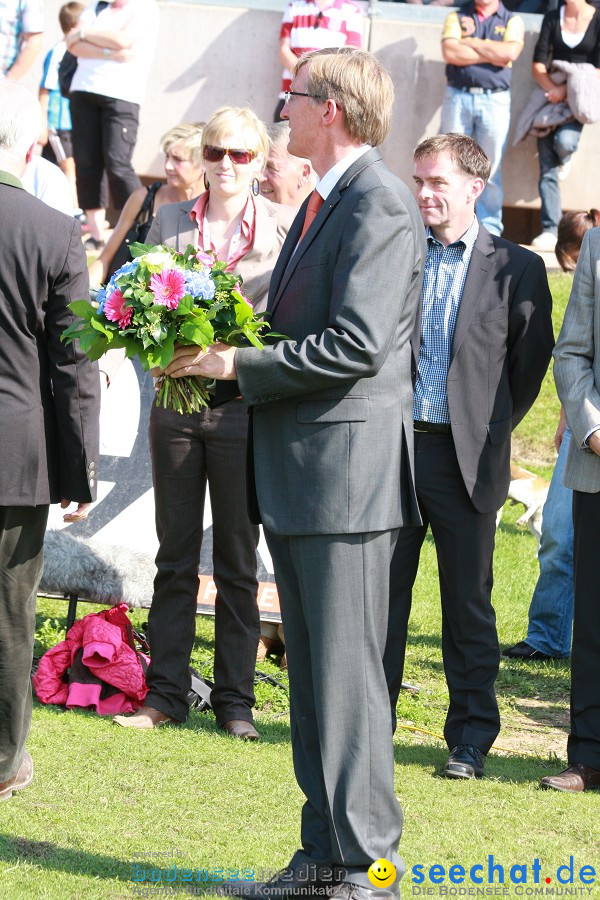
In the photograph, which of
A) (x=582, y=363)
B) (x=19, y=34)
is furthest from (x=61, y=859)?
(x=19, y=34)

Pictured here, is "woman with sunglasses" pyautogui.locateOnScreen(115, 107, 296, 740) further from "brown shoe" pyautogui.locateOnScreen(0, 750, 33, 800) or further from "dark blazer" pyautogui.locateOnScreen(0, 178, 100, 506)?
"dark blazer" pyautogui.locateOnScreen(0, 178, 100, 506)

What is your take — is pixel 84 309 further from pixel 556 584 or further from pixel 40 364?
pixel 556 584

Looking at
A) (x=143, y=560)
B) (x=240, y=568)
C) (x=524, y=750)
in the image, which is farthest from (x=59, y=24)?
(x=524, y=750)

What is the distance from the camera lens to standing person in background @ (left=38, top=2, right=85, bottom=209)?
11594 mm

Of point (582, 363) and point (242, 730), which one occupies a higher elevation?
point (582, 363)

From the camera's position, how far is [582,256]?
4.85 m

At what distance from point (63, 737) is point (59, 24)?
9213mm

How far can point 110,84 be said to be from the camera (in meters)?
10.3

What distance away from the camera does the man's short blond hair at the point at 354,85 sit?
134 inches

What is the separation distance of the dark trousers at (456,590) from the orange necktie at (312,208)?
62.1 inches

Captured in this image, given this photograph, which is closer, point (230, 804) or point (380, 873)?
point (380, 873)

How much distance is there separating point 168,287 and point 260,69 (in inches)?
375

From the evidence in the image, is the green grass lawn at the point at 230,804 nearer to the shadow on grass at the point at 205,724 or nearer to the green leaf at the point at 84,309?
the shadow on grass at the point at 205,724

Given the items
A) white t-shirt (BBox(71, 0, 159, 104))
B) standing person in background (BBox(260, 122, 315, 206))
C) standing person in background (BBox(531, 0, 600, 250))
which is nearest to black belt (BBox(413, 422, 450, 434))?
standing person in background (BBox(260, 122, 315, 206))
